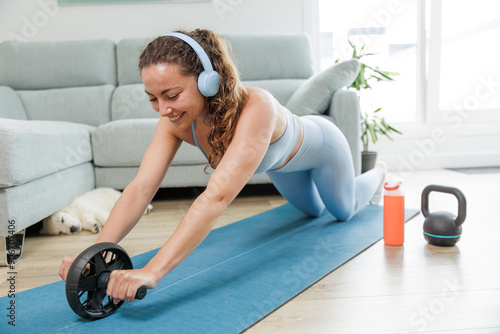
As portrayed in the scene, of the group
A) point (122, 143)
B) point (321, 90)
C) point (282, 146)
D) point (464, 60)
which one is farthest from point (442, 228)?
point (464, 60)

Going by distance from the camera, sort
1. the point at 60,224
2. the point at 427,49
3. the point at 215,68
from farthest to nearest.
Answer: the point at 427,49, the point at 60,224, the point at 215,68

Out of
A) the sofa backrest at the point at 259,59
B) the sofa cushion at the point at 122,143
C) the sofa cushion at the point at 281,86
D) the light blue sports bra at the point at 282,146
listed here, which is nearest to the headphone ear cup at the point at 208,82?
the light blue sports bra at the point at 282,146

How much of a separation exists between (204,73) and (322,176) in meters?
0.82

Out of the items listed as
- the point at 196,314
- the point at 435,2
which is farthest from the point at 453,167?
the point at 196,314

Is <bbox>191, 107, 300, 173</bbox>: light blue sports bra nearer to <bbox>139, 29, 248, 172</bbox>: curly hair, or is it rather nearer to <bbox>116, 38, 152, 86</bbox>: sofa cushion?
<bbox>139, 29, 248, 172</bbox>: curly hair

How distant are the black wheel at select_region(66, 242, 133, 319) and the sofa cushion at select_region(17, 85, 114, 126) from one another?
2145 millimetres

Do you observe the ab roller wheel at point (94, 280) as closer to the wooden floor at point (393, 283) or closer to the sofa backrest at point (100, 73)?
the wooden floor at point (393, 283)

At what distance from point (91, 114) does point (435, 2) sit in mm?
2880

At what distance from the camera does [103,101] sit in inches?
121

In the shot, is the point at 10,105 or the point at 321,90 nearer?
the point at 321,90

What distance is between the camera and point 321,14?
147 inches

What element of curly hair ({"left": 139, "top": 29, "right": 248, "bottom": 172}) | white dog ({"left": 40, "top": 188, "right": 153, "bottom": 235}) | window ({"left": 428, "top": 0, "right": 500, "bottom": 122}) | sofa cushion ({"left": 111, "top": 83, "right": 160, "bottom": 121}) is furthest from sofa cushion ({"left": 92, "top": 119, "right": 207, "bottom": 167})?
window ({"left": 428, "top": 0, "right": 500, "bottom": 122})

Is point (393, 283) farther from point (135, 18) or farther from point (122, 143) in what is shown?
point (135, 18)

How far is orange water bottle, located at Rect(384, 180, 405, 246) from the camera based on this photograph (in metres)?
1.62
